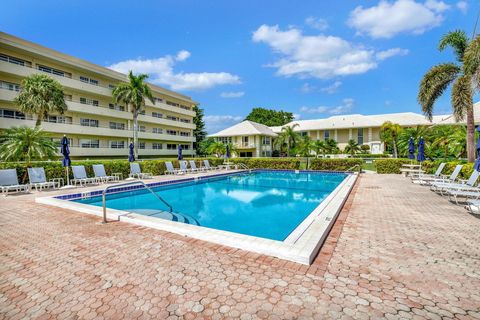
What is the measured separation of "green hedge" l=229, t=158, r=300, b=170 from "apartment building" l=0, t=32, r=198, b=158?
17688 millimetres

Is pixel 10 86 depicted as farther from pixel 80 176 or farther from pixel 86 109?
pixel 80 176

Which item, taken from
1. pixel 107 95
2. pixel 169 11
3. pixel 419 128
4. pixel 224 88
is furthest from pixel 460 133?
pixel 107 95

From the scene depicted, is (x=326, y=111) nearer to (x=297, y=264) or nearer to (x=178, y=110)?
(x=178, y=110)

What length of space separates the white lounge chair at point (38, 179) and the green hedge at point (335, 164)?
20.3 meters

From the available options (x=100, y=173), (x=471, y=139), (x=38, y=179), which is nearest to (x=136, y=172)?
(x=100, y=173)

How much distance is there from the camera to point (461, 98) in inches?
544

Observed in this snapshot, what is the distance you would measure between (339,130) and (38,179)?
40144 millimetres

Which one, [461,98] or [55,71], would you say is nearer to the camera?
[461,98]

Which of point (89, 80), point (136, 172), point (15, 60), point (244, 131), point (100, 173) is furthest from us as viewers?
point (244, 131)

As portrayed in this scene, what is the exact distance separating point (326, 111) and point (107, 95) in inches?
1449

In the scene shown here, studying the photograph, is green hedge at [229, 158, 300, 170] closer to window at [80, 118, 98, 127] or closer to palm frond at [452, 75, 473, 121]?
palm frond at [452, 75, 473, 121]

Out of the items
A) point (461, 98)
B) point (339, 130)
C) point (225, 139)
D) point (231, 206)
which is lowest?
point (231, 206)

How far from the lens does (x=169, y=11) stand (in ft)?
49.8

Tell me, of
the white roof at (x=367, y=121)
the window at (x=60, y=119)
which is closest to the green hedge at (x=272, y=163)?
the white roof at (x=367, y=121)
